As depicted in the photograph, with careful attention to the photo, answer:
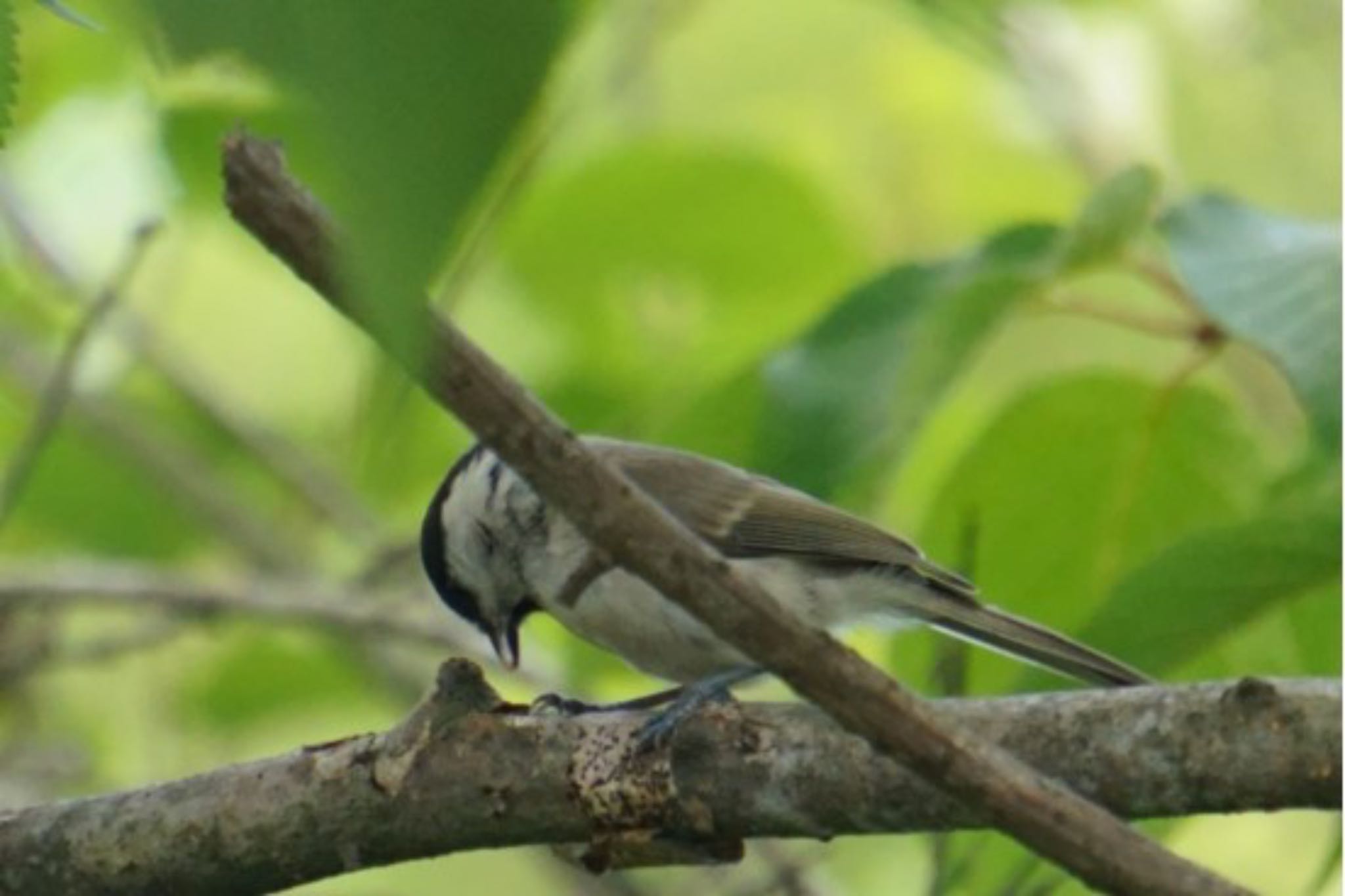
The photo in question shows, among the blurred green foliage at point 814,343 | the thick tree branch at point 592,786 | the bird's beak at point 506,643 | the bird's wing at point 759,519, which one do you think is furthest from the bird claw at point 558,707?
the bird's beak at point 506,643

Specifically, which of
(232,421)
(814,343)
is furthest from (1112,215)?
(232,421)

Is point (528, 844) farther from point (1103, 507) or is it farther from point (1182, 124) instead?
point (1182, 124)

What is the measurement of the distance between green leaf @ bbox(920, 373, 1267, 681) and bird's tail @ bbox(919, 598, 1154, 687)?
7 cm

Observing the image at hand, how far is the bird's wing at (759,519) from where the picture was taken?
7.78 feet

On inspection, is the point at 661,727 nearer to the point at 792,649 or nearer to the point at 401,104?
the point at 792,649

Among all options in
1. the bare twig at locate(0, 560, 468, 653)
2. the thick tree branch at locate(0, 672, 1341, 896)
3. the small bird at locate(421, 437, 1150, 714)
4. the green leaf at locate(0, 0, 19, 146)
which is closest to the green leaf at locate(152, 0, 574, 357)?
the green leaf at locate(0, 0, 19, 146)

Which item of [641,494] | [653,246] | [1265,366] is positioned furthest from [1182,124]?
[641,494]

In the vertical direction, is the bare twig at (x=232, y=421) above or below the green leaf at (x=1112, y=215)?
above

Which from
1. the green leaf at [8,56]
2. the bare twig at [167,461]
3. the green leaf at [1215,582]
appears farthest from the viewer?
the bare twig at [167,461]

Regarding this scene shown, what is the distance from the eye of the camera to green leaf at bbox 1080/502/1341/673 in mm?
1471

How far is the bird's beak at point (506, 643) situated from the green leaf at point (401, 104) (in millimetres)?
2292

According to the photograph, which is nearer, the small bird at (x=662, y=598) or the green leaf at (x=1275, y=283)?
the green leaf at (x=1275, y=283)

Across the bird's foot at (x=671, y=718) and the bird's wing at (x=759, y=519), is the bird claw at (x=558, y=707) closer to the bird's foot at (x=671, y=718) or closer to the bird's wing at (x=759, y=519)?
the bird's foot at (x=671, y=718)

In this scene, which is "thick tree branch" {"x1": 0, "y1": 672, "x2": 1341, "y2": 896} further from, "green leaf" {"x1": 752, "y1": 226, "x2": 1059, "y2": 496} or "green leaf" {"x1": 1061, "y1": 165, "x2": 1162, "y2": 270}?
"green leaf" {"x1": 1061, "y1": 165, "x2": 1162, "y2": 270}
